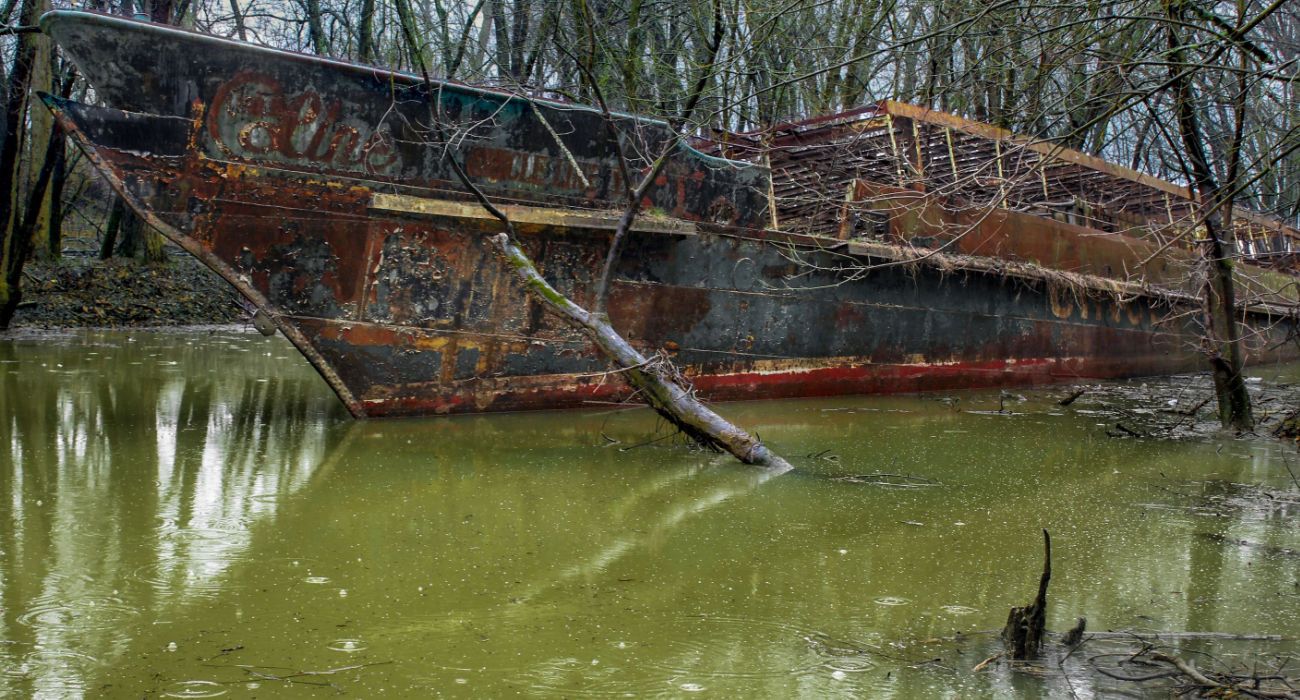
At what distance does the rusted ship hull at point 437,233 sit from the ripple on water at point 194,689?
13.2ft

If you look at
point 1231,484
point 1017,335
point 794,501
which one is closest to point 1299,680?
point 794,501

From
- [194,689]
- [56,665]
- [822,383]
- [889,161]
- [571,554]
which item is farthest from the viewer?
[889,161]

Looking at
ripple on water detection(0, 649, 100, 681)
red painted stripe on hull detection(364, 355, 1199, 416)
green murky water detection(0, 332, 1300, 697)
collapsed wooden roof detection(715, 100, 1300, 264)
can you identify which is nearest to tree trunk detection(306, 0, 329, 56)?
collapsed wooden roof detection(715, 100, 1300, 264)

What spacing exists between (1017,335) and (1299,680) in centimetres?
792

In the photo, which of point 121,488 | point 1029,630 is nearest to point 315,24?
point 121,488

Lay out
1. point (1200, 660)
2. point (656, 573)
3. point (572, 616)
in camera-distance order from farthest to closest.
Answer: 1. point (656, 573)
2. point (572, 616)
3. point (1200, 660)

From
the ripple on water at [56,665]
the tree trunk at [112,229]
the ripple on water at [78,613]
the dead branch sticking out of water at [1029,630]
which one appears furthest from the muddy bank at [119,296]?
the dead branch sticking out of water at [1029,630]

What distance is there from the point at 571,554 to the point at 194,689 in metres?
1.65

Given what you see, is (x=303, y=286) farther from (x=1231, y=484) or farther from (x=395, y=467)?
(x=1231, y=484)

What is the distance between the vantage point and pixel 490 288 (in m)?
7.26

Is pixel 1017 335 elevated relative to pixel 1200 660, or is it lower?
elevated

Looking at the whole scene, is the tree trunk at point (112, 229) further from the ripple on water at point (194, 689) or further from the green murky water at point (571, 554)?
the ripple on water at point (194, 689)

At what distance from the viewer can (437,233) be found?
23.1 feet

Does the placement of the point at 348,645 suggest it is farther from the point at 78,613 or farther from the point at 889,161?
the point at 889,161
